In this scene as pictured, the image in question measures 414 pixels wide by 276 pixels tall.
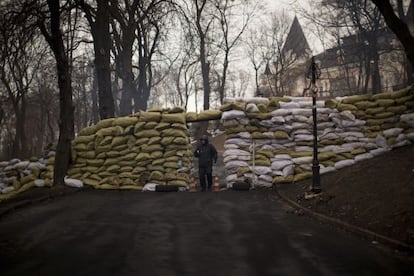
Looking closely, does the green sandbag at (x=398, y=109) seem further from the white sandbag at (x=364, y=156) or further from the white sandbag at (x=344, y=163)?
the white sandbag at (x=344, y=163)

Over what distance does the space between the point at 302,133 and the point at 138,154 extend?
17.6 feet

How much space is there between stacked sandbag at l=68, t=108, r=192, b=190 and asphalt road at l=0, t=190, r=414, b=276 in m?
3.78

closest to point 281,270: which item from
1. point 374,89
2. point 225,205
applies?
point 225,205

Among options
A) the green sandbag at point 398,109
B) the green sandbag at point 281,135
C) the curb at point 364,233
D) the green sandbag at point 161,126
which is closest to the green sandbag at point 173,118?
the green sandbag at point 161,126

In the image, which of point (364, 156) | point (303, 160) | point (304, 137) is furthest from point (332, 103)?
point (303, 160)

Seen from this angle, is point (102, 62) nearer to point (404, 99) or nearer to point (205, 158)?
point (205, 158)

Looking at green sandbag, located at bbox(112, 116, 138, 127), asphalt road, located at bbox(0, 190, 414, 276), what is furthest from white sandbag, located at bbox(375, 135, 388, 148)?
green sandbag, located at bbox(112, 116, 138, 127)

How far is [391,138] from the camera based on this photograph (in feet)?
42.6

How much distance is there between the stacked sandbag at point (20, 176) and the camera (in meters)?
14.7

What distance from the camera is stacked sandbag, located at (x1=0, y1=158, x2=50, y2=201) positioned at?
14705 mm

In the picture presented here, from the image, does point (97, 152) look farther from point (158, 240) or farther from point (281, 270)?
point (281, 270)

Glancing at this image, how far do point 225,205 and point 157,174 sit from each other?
411 cm

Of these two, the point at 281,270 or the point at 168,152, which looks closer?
the point at 281,270

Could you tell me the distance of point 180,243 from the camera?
6367 mm
